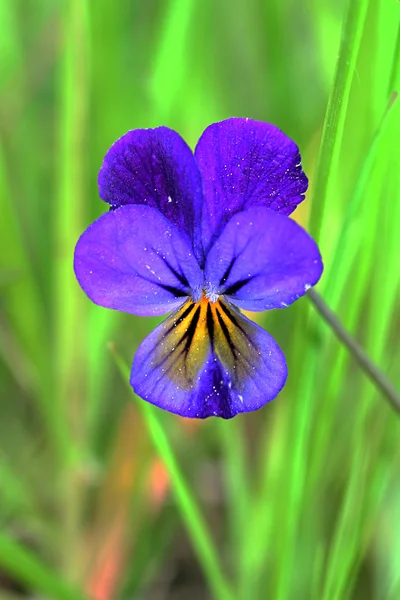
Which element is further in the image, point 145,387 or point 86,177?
point 86,177

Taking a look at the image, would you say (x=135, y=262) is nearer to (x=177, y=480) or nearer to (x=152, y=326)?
(x=177, y=480)

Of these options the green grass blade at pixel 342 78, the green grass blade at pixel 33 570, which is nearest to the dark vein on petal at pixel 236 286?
the green grass blade at pixel 342 78

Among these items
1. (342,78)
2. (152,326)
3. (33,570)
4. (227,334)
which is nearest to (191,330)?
(227,334)

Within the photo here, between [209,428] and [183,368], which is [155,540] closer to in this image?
[209,428]

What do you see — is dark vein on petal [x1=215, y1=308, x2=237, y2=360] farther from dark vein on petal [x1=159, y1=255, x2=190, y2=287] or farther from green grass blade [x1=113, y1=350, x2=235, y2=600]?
green grass blade [x1=113, y1=350, x2=235, y2=600]

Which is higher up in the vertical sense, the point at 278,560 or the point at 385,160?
the point at 385,160

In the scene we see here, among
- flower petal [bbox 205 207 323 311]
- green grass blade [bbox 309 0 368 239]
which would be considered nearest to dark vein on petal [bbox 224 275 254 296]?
flower petal [bbox 205 207 323 311]

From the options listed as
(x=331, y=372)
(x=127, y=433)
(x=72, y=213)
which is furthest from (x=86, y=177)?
(x=331, y=372)
